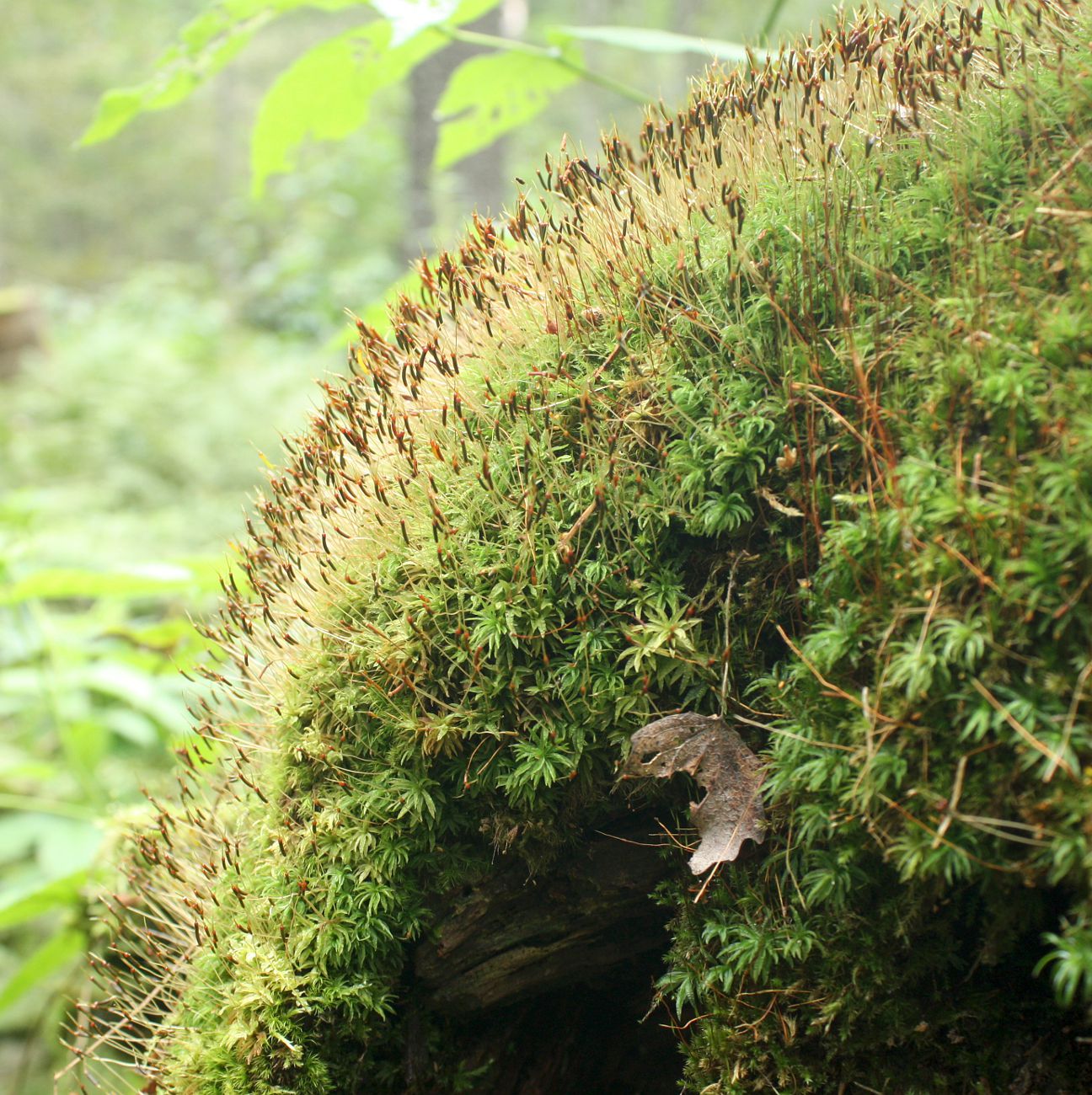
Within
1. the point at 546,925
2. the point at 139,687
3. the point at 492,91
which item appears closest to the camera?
the point at 546,925

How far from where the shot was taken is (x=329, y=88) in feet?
11.1

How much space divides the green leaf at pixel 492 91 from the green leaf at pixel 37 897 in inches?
127

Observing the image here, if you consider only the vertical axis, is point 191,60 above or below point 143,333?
above

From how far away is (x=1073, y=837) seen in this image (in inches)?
54.5

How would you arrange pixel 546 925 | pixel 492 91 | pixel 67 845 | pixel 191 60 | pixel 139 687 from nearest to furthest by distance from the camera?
pixel 546 925
pixel 191 60
pixel 492 91
pixel 67 845
pixel 139 687

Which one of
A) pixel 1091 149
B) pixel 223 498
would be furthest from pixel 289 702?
pixel 223 498

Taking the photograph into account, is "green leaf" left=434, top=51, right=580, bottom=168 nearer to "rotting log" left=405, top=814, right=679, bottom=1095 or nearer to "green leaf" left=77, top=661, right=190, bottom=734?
"rotting log" left=405, top=814, right=679, bottom=1095

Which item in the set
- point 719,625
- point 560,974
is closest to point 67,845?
point 560,974

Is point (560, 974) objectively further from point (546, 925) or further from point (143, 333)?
point (143, 333)

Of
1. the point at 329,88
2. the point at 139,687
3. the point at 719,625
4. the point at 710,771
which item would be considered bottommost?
the point at 139,687

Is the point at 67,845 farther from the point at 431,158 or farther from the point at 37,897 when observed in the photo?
the point at 431,158

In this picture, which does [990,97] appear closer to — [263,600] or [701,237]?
[701,237]

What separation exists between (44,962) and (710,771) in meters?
3.20

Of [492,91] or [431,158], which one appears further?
[431,158]
